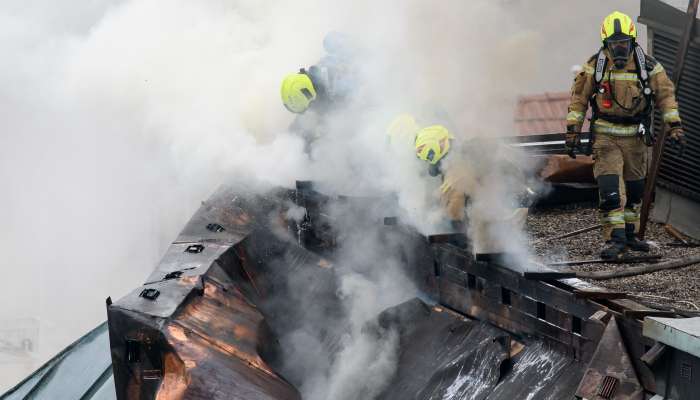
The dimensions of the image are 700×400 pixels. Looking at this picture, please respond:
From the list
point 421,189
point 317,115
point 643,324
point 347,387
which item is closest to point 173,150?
point 317,115

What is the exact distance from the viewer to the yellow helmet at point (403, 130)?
8227mm

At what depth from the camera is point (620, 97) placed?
7641 mm

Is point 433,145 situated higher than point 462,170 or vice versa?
point 433,145

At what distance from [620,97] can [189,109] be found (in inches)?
240

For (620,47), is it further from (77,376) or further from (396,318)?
(77,376)

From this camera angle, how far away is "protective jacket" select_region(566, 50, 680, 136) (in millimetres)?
7500

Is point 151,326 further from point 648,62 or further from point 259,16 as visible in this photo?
point 259,16

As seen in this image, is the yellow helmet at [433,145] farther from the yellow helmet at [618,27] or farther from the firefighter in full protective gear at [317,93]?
the firefighter in full protective gear at [317,93]

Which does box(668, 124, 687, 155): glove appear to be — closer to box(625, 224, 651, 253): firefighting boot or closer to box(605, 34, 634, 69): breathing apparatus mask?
box(605, 34, 634, 69): breathing apparatus mask

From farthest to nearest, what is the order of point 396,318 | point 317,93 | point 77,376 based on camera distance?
point 317,93
point 77,376
point 396,318

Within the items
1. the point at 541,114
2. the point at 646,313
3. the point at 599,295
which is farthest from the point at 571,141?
the point at 541,114

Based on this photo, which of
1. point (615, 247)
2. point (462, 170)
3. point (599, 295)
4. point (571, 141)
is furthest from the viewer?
point (571, 141)

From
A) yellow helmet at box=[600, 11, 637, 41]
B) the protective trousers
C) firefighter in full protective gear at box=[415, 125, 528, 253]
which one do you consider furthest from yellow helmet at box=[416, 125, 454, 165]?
yellow helmet at box=[600, 11, 637, 41]

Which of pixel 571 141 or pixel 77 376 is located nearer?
pixel 571 141
